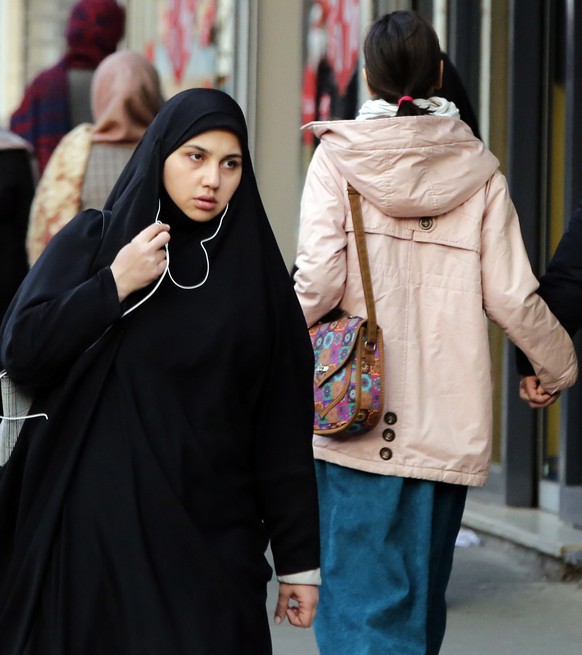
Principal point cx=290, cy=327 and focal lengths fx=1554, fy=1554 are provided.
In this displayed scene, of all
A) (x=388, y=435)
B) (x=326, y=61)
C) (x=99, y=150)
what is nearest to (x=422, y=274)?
(x=388, y=435)

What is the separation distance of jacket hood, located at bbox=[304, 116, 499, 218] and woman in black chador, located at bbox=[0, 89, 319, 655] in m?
0.95

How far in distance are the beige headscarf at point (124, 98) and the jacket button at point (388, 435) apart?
207cm

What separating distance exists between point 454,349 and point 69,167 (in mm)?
2050

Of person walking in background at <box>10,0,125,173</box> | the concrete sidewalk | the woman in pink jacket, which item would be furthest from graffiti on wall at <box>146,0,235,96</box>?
the woman in pink jacket

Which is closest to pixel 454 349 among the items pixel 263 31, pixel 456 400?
pixel 456 400

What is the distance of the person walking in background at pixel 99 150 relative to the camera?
5484 millimetres

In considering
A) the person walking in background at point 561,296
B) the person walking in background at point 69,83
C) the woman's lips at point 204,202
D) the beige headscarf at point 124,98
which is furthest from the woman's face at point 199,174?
the person walking in background at point 69,83

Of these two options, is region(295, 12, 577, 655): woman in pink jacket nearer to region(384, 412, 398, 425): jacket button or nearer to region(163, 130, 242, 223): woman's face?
region(384, 412, 398, 425): jacket button

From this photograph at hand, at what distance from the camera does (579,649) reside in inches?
198

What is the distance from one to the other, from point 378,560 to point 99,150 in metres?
2.22

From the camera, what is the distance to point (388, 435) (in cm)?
398

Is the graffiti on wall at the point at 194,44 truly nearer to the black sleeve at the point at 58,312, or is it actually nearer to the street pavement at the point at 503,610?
the street pavement at the point at 503,610

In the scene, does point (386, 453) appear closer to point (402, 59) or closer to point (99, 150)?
point (402, 59)

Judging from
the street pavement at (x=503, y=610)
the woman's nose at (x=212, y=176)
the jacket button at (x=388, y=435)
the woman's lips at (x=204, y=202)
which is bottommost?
the street pavement at (x=503, y=610)
